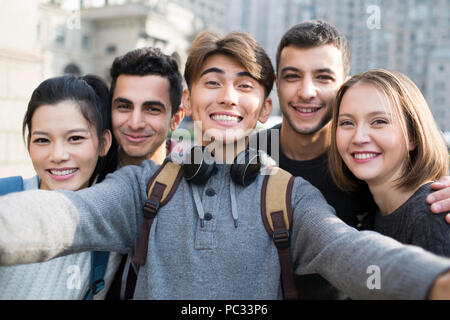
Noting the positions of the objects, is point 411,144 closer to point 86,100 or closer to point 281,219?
point 281,219

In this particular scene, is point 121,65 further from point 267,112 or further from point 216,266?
point 216,266

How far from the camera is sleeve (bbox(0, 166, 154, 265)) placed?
1551 mm

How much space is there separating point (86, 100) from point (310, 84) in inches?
66.5

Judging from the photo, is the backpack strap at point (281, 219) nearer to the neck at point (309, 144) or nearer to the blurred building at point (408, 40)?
the neck at point (309, 144)

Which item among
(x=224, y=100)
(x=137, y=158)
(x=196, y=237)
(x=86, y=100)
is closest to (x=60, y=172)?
(x=86, y=100)

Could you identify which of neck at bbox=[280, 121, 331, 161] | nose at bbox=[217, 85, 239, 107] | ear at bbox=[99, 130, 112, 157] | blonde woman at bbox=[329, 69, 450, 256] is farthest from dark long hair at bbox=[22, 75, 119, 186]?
blonde woman at bbox=[329, 69, 450, 256]

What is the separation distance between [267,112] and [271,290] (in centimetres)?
122

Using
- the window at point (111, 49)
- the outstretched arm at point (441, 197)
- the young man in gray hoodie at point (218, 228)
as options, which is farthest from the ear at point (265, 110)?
the window at point (111, 49)

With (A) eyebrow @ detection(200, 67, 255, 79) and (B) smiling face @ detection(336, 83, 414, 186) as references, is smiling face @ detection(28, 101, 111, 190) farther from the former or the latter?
(B) smiling face @ detection(336, 83, 414, 186)

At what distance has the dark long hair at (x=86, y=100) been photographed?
2.44 m

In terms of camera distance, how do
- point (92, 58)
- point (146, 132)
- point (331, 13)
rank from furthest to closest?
point (331, 13) < point (92, 58) < point (146, 132)

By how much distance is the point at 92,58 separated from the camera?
110 feet

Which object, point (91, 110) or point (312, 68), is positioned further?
point (312, 68)

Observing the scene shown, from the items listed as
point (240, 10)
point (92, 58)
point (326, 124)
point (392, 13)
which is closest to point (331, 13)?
point (392, 13)
